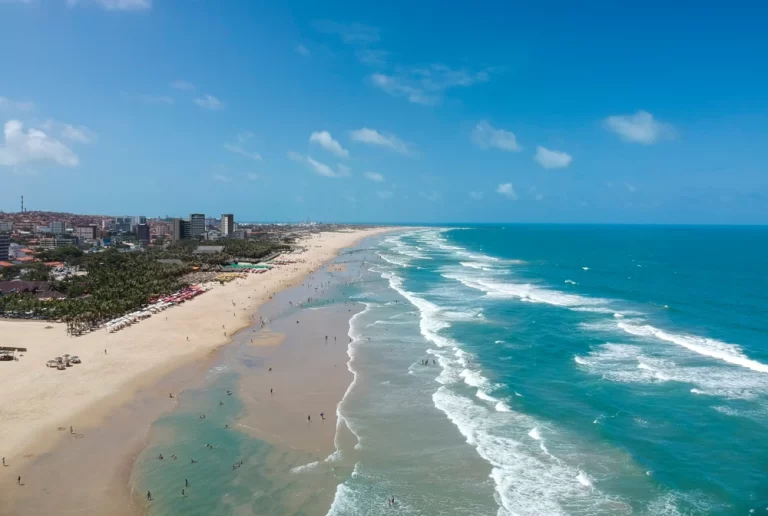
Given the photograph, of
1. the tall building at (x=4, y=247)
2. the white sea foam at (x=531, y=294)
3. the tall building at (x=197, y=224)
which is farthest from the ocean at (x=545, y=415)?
the tall building at (x=197, y=224)

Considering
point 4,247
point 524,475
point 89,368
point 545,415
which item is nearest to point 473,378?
point 545,415

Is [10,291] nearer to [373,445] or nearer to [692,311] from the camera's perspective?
[373,445]

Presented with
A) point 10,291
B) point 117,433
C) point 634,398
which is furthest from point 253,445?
point 10,291

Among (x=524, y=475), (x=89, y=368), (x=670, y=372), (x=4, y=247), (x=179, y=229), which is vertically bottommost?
(x=89, y=368)

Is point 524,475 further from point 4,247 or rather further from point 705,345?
point 4,247

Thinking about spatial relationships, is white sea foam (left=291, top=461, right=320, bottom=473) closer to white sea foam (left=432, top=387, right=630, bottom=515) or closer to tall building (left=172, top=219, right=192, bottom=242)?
white sea foam (left=432, top=387, right=630, bottom=515)

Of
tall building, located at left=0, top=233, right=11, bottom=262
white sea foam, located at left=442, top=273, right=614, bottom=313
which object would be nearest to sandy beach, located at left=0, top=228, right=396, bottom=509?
white sea foam, located at left=442, top=273, right=614, bottom=313
